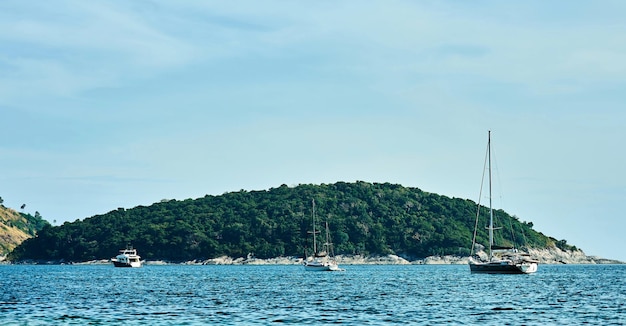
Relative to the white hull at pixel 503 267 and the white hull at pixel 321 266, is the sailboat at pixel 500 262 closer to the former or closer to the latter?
the white hull at pixel 503 267

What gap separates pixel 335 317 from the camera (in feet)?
185

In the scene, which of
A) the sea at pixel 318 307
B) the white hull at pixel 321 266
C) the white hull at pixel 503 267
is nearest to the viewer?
the sea at pixel 318 307

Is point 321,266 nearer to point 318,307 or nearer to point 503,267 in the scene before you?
point 503,267

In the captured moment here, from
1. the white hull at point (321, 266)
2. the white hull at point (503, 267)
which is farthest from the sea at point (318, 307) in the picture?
the white hull at point (321, 266)

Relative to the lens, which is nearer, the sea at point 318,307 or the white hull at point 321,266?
the sea at point 318,307

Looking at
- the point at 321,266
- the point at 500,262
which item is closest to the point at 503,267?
the point at 500,262

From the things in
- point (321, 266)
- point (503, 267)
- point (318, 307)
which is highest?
point (321, 266)

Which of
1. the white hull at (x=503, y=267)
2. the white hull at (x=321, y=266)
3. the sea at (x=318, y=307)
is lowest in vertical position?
the sea at (x=318, y=307)

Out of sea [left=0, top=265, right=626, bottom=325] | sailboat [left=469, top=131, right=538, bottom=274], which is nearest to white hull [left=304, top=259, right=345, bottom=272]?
sailboat [left=469, top=131, right=538, bottom=274]

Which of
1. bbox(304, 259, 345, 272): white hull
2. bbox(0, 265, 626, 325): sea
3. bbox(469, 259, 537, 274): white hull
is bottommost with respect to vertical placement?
bbox(0, 265, 626, 325): sea

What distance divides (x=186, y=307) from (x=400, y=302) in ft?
59.1

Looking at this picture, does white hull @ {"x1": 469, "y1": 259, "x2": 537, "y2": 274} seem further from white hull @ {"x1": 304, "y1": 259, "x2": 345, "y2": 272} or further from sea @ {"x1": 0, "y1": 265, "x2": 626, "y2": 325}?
white hull @ {"x1": 304, "y1": 259, "x2": 345, "y2": 272}

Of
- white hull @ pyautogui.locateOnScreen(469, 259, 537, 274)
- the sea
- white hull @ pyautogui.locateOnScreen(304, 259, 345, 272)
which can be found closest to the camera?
the sea

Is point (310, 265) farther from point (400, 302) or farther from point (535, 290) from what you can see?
point (400, 302)
